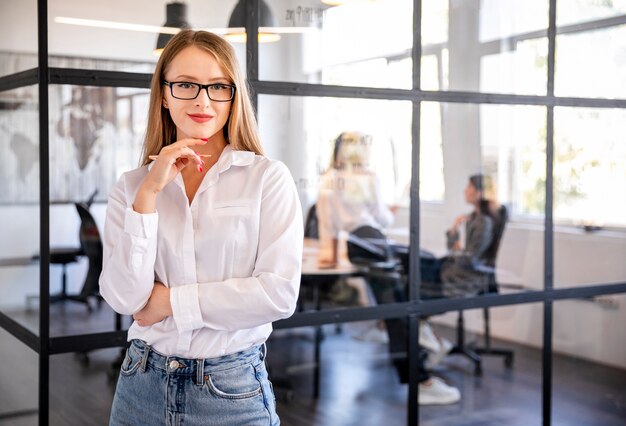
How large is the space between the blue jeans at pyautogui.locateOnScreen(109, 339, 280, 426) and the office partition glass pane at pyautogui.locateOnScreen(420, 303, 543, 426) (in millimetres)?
1851

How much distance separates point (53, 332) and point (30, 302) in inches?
7.5

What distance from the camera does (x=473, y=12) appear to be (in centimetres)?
331

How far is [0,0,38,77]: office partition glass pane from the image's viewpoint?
8.08 ft

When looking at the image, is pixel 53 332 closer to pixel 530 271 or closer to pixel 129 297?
pixel 129 297

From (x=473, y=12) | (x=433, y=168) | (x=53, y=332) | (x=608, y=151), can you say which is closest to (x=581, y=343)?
(x=608, y=151)

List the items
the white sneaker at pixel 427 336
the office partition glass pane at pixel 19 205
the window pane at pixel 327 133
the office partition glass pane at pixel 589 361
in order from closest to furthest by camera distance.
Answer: the office partition glass pane at pixel 19 205, the window pane at pixel 327 133, the white sneaker at pixel 427 336, the office partition glass pane at pixel 589 361

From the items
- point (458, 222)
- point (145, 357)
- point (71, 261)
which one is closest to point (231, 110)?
point (145, 357)

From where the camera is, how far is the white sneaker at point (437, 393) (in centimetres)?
328

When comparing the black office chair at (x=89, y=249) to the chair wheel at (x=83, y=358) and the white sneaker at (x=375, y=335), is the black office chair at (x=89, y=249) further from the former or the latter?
the white sneaker at (x=375, y=335)

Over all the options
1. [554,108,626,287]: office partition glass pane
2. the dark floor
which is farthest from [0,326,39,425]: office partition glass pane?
[554,108,626,287]: office partition glass pane

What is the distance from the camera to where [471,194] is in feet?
11.3

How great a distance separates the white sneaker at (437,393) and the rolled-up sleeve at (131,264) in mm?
1896

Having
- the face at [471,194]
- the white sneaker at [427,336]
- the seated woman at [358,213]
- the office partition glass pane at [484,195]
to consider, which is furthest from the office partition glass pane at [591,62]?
the white sneaker at [427,336]

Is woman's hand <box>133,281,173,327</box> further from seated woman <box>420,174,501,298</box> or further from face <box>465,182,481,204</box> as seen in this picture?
face <box>465,182,481,204</box>
